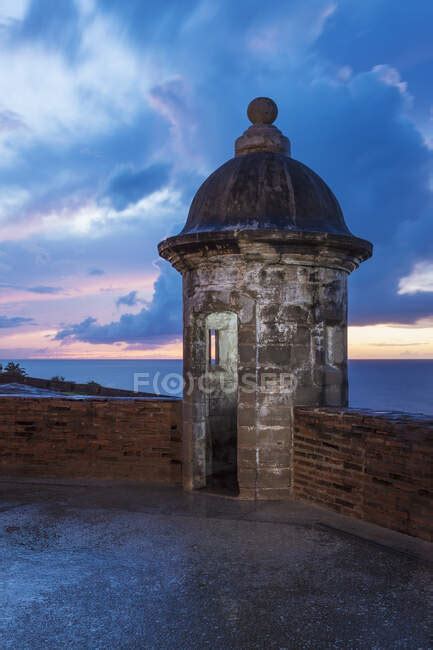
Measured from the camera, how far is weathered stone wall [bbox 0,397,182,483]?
816cm

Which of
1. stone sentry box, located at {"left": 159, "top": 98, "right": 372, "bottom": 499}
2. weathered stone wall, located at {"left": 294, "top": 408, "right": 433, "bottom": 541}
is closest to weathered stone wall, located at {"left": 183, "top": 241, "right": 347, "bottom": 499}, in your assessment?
stone sentry box, located at {"left": 159, "top": 98, "right": 372, "bottom": 499}

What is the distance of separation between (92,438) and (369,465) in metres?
3.96

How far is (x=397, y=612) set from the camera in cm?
415

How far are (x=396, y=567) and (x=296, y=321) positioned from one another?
123 inches

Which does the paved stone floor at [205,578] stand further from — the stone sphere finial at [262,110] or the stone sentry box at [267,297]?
the stone sphere finial at [262,110]

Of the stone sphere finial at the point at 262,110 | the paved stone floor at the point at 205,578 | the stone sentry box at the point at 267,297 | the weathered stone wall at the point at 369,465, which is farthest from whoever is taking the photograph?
the stone sphere finial at the point at 262,110

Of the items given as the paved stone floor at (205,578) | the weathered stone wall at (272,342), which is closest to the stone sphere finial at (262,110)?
the weathered stone wall at (272,342)

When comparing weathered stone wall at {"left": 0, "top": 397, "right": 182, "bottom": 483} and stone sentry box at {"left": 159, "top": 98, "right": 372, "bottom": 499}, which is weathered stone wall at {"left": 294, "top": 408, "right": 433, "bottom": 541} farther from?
weathered stone wall at {"left": 0, "top": 397, "right": 182, "bottom": 483}

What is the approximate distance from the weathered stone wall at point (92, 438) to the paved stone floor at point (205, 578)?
1.30 m

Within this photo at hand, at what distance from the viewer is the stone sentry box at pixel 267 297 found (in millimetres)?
A: 7109

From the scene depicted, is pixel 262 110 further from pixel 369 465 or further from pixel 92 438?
pixel 92 438

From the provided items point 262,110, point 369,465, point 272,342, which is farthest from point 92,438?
point 262,110

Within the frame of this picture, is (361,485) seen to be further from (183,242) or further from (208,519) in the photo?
(183,242)

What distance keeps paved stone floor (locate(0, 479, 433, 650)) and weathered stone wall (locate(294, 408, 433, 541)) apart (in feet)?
0.63
